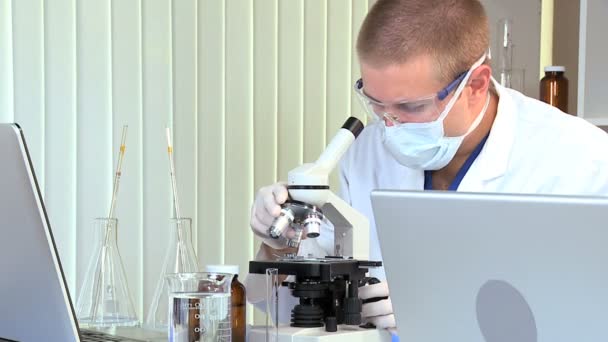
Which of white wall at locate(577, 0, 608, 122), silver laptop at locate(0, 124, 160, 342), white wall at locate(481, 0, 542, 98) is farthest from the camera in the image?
white wall at locate(481, 0, 542, 98)

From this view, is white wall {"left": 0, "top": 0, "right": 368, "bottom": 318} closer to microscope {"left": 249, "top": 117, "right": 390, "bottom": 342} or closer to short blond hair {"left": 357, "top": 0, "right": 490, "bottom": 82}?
short blond hair {"left": 357, "top": 0, "right": 490, "bottom": 82}

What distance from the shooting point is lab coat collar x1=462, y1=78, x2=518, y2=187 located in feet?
5.67

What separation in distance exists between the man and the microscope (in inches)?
5.1

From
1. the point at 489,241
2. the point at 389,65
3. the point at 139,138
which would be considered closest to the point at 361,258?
the point at 389,65

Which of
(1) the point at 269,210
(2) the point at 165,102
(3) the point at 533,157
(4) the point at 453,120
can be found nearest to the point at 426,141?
(4) the point at 453,120

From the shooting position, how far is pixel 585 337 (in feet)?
2.63

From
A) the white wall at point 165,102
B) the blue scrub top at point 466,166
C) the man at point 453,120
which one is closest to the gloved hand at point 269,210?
the man at point 453,120

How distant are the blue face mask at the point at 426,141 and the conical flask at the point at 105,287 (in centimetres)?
57

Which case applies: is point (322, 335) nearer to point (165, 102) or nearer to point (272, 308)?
point (272, 308)

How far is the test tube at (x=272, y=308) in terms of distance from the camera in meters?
1.19

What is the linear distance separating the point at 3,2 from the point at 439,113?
3.45 feet

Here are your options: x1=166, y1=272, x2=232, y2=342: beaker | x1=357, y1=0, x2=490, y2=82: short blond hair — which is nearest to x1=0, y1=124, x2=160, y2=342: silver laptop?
x1=166, y1=272, x2=232, y2=342: beaker

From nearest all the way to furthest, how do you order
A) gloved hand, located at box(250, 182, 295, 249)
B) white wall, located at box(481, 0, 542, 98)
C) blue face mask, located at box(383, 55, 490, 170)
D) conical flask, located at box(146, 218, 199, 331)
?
gloved hand, located at box(250, 182, 295, 249) → conical flask, located at box(146, 218, 199, 331) → blue face mask, located at box(383, 55, 490, 170) → white wall, located at box(481, 0, 542, 98)

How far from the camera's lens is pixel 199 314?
3.80 feet
